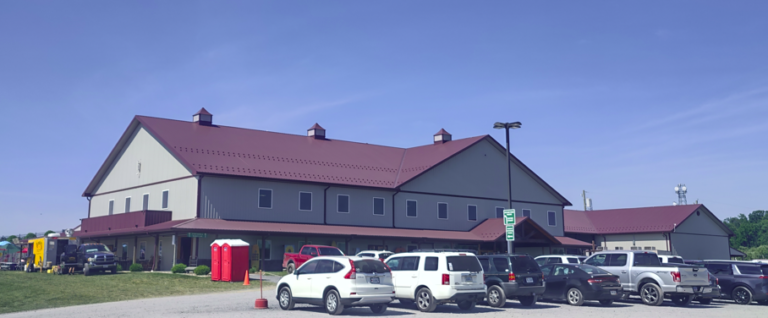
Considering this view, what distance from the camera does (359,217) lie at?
1837 inches

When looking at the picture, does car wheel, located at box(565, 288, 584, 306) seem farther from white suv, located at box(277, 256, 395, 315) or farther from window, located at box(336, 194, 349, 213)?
window, located at box(336, 194, 349, 213)

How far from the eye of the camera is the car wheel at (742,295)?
85.7 feet

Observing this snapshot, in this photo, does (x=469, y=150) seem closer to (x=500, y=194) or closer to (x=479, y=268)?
(x=500, y=194)

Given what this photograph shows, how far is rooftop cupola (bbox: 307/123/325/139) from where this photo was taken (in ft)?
175

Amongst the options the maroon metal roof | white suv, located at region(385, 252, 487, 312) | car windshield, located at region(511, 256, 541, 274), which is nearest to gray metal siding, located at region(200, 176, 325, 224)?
white suv, located at region(385, 252, 487, 312)

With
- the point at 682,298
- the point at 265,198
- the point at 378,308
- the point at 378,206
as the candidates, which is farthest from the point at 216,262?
the point at 682,298

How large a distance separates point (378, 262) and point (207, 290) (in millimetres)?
11189

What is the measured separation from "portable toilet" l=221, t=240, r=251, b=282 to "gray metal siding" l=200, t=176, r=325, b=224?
30.3ft

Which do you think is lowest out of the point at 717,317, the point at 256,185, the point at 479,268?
the point at 717,317

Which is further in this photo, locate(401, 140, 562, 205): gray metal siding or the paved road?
locate(401, 140, 562, 205): gray metal siding

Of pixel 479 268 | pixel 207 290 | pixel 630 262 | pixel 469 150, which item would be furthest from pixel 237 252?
pixel 469 150

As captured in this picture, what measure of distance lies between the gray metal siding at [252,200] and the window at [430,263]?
22681 millimetres

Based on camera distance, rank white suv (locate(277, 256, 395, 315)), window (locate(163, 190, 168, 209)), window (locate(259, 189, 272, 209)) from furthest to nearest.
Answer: window (locate(163, 190, 168, 209)) → window (locate(259, 189, 272, 209)) → white suv (locate(277, 256, 395, 315))

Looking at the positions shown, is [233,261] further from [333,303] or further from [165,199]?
[165,199]
